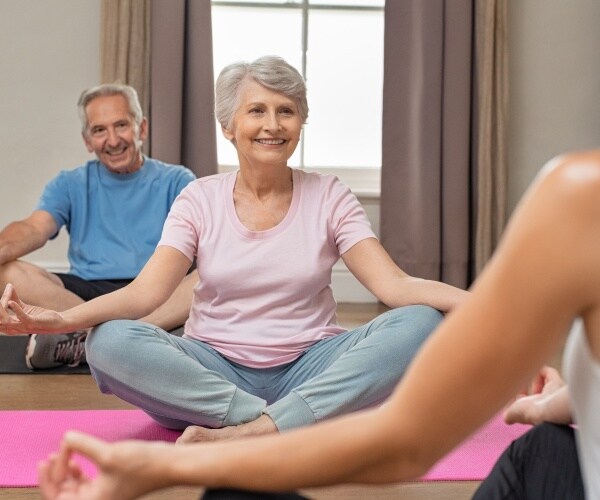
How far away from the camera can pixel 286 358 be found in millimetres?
2451

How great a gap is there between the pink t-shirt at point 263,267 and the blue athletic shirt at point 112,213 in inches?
49.9

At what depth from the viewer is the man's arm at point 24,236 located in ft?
11.8

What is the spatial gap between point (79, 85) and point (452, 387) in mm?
4488

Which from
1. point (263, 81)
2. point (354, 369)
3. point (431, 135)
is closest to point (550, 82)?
point (431, 135)

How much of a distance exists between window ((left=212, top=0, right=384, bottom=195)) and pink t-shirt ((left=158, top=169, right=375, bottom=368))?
276 cm

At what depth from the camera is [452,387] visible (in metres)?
0.81

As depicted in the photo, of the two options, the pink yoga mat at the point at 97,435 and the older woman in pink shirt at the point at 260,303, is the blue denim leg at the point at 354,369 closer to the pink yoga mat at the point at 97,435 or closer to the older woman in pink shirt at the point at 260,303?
the older woman in pink shirt at the point at 260,303

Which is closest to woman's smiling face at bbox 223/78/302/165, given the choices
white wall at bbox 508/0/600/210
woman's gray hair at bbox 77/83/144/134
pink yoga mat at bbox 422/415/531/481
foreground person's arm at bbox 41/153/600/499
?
pink yoga mat at bbox 422/415/531/481

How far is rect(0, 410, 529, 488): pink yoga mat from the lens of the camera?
2199 mm

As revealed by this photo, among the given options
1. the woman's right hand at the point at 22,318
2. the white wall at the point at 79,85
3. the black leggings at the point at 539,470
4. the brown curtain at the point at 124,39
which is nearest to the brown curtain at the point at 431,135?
the white wall at the point at 79,85

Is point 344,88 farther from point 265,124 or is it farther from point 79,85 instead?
point 265,124

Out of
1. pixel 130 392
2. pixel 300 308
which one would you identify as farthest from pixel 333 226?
pixel 130 392

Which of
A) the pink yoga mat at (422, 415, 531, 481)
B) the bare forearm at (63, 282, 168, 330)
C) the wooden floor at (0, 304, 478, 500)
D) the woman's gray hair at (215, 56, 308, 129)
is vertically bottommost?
the wooden floor at (0, 304, 478, 500)

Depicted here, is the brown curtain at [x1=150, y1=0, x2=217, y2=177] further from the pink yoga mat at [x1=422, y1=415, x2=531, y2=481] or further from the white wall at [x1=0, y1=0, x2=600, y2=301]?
the pink yoga mat at [x1=422, y1=415, x2=531, y2=481]
